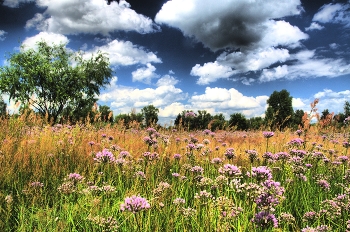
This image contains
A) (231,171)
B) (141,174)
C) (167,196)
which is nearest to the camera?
(231,171)

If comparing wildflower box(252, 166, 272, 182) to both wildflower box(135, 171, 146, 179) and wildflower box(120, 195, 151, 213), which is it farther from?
wildflower box(135, 171, 146, 179)

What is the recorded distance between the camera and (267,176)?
1.94 meters

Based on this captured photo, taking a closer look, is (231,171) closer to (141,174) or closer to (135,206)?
(135,206)

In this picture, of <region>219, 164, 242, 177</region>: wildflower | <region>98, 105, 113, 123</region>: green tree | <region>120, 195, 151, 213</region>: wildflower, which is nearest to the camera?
<region>120, 195, 151, 213</region>: wildflower

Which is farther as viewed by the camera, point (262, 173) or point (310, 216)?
point (310, 216)

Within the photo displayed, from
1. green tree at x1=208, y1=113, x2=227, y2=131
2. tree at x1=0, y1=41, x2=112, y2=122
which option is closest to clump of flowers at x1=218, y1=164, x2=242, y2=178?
green tree at x1=208, y1=113, x2=227, y2=131

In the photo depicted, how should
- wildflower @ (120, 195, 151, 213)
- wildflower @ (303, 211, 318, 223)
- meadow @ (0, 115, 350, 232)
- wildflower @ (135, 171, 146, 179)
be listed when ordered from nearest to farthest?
wildflower @ (120, 195, 151, 213) < meadow @ (0, 115, 350, 232) < wildflower @ (303, 211, 318, 223) < wildflower @ (135, 171, 146, 179)

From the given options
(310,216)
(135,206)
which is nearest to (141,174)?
(135,206)

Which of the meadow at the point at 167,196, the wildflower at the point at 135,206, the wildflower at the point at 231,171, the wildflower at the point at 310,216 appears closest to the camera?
the wildflower at the point at 135,206

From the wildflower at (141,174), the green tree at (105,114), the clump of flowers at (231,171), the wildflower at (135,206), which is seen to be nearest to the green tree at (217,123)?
the green tree at (105,114)

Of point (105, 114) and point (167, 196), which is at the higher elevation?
point (105, 114)

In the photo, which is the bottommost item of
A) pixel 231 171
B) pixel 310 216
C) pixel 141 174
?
pixel 310 216

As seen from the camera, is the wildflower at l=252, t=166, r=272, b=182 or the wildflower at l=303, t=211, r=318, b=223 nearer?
the wildflower at l=252, t=166, r=272, b=182

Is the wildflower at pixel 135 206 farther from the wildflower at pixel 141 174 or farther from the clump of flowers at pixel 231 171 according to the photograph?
the wildflower at pixel 141 174
